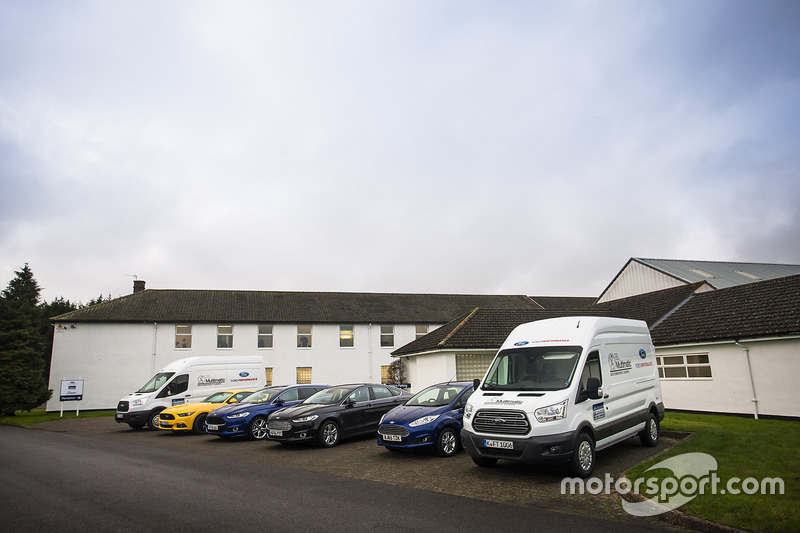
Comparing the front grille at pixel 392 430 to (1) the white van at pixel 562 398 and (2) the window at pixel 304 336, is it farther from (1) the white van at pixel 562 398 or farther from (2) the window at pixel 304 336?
(2) the window at pixel 304 336

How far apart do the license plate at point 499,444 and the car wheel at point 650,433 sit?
159 inches

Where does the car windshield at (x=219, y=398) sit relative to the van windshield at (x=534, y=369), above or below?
below

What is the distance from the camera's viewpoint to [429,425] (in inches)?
425

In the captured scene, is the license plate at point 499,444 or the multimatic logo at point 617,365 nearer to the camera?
the license plate at point 499,444

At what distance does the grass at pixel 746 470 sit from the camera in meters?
5.78

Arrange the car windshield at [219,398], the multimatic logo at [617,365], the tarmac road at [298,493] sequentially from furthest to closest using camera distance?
the car windshield at [219,398], the multimatic logo at [617,365], the tarmac road at [298,493]

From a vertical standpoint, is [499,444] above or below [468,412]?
below

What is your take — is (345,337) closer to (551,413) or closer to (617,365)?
(617,365)

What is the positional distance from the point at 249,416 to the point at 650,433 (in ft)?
36.3

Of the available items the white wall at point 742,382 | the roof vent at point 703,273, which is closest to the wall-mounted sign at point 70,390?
the white wall at point 742,382

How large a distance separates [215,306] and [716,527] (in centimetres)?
3615

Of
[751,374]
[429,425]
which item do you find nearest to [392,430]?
[429,425]

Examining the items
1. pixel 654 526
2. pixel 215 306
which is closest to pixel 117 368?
pixel 215 306

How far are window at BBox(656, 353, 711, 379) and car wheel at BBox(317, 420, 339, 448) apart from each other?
43.4ft
